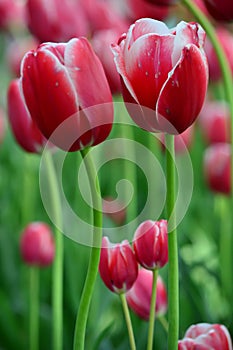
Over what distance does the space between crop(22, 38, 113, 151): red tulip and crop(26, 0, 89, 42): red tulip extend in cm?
34

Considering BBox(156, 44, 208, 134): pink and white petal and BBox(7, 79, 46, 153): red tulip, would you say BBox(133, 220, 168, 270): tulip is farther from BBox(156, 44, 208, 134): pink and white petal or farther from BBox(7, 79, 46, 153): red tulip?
BBox(7, 79, 46, 153): red tulip

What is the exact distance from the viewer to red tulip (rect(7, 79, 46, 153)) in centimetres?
54

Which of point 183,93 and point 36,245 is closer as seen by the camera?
point 183,93

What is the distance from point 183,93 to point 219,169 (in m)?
0.44

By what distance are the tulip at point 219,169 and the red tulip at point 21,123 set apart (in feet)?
0.84

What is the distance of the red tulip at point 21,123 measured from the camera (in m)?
0.54

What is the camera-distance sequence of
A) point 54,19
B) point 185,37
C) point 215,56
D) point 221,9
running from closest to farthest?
point 185,37, point 221,9, point 54,19, point 215,56

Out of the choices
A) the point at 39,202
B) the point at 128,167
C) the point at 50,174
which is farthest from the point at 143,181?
A: the point at 50,174

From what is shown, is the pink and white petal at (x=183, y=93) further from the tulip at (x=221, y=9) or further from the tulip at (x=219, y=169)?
the tulip at (x=219, y=169)

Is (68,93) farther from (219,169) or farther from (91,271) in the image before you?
(219,169)

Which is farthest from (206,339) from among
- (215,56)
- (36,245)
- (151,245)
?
(215,56)

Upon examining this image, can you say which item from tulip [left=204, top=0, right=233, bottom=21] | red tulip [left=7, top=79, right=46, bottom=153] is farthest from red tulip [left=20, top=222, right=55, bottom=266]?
tulip [left=204, top=0, right=233, bottom=21]

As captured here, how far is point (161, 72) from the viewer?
338 mm

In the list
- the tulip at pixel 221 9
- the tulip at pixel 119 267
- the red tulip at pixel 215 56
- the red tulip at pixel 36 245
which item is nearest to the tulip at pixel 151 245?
the tulip at pixel 119 267
